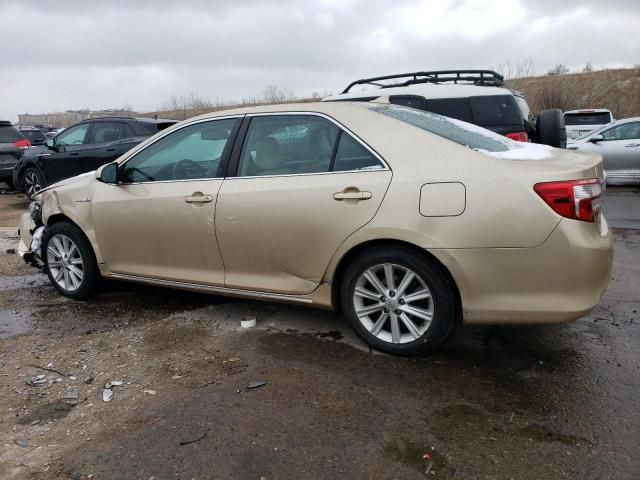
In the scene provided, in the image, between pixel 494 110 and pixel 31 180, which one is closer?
pixel 494 110

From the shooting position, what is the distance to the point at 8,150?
12672 mm

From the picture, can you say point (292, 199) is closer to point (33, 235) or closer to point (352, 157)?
point (352, 157)

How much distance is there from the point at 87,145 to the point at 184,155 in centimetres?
693

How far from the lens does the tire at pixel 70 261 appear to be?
4660 mm

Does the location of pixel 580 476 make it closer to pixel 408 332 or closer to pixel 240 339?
pixel 408 332

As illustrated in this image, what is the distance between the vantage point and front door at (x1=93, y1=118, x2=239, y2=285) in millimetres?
3961

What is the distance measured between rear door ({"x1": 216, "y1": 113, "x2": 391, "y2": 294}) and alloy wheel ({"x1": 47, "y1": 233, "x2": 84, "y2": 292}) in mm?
1637

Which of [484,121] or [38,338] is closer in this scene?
[38,338]

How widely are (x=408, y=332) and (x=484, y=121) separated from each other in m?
4.38

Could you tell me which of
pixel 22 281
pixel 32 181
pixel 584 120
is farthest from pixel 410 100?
pixel 584 120

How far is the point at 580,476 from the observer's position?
2.33 metres

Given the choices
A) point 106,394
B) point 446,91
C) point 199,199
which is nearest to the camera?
point 106,394

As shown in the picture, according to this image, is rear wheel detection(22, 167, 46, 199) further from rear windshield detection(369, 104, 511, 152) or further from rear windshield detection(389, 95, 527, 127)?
rear windshield detection(369, 104, 511, 152)

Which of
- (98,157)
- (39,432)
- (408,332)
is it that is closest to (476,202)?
(408,332)
